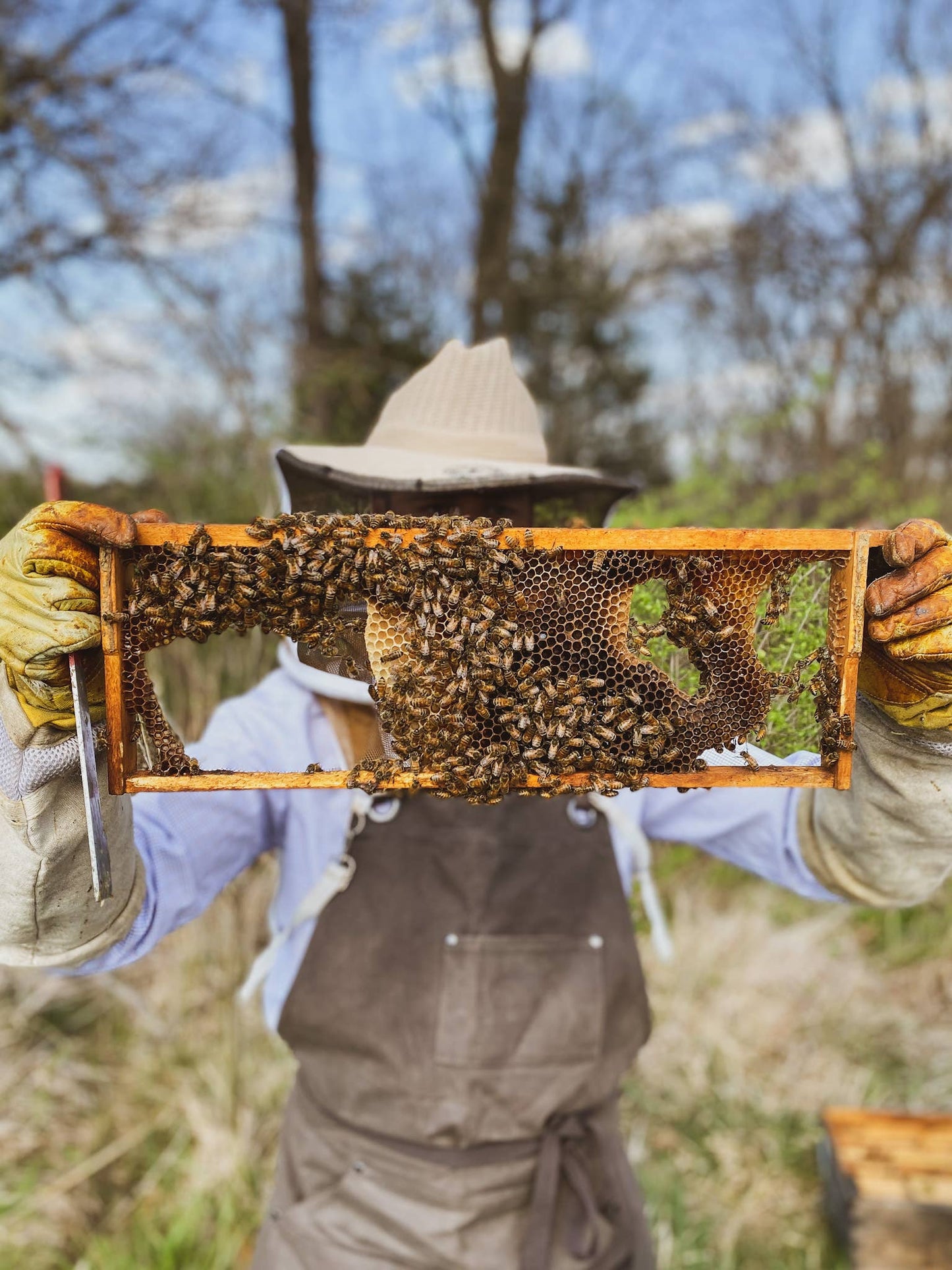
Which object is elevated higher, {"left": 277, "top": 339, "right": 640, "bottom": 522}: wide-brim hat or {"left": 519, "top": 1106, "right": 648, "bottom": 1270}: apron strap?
{"left": 277, "top": 339, "right": 640, "bottom": 522}: wide-brim hat

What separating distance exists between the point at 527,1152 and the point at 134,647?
2.14 meters

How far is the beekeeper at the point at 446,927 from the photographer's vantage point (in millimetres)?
2777

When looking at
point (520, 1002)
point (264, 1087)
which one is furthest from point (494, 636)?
point (264, 1087)

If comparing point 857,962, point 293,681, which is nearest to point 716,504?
point 857,962

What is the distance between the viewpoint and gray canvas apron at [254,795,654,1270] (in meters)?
2.84

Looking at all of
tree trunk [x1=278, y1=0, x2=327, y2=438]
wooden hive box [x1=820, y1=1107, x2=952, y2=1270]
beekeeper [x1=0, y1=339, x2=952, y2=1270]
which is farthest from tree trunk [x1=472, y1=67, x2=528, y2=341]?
wooden hive box [x1=820, y1=1107, x2=952, y2=1270]

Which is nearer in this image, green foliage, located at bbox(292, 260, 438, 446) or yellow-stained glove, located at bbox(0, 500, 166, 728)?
yellow-stained glove, located at bbox(0, 500, 166, 728)

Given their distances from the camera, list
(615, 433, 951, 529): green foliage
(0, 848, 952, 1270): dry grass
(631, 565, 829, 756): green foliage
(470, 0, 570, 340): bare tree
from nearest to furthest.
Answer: (631, 565, 829, 756): green foliage, (0, 848, 952, 1270): dry grass, (615, 433, 951, 529): green foliage, (470, 0, 570, 340): bare tree

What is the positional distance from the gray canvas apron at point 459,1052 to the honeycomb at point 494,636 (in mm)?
910

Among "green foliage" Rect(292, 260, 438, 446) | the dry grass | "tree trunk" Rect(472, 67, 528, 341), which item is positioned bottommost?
the dry grass

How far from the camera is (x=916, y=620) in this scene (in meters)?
2.01

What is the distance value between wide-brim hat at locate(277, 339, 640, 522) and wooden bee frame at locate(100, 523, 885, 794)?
879mm

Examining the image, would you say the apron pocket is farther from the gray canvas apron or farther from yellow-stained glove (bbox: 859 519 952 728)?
yellow-stained glove (bbox: 859 519 952 728)

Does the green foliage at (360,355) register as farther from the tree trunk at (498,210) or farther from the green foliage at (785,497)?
the green foliage at (785,497)
